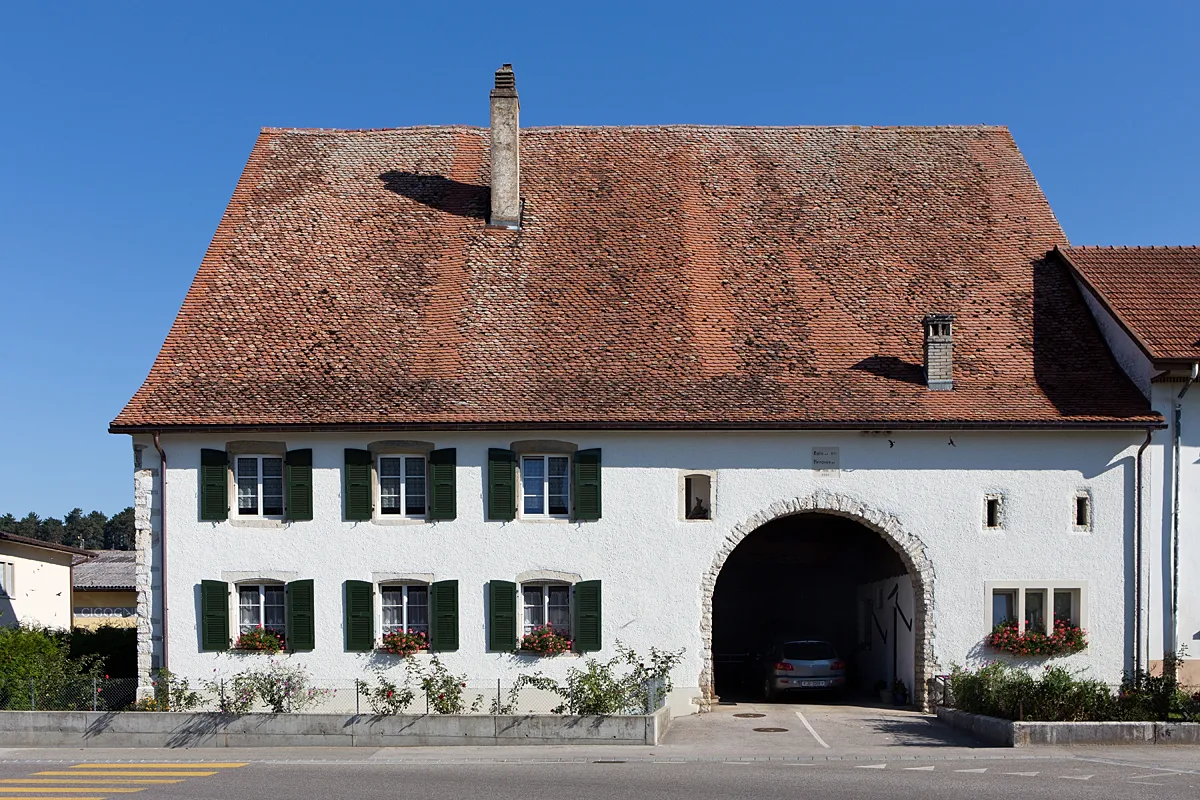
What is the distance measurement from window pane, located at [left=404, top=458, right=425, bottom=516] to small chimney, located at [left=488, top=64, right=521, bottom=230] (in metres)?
5.85

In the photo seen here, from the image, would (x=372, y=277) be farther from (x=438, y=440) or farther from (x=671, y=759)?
(x=671, y=759)

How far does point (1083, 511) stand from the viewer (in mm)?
22141

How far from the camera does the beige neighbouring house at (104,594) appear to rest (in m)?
46.9

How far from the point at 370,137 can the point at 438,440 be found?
9.37 m

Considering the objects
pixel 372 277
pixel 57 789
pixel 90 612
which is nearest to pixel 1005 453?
pixel 372 277

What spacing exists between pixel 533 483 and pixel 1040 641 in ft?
29.2

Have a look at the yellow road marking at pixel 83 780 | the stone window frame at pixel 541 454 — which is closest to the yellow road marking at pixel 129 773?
the yellow road marking at pixel 83 780

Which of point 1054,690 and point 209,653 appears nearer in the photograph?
point 1054,690

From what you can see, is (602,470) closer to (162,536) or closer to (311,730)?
(311,730)

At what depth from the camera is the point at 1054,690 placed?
18172 mm

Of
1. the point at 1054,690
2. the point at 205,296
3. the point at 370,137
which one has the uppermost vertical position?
the point at 370,137

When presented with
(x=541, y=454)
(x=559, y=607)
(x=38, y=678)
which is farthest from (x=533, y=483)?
(x=38, y=678)

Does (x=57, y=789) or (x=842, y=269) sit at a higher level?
(x=842, y=269)

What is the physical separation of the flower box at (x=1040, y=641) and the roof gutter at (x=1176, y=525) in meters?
1.49
